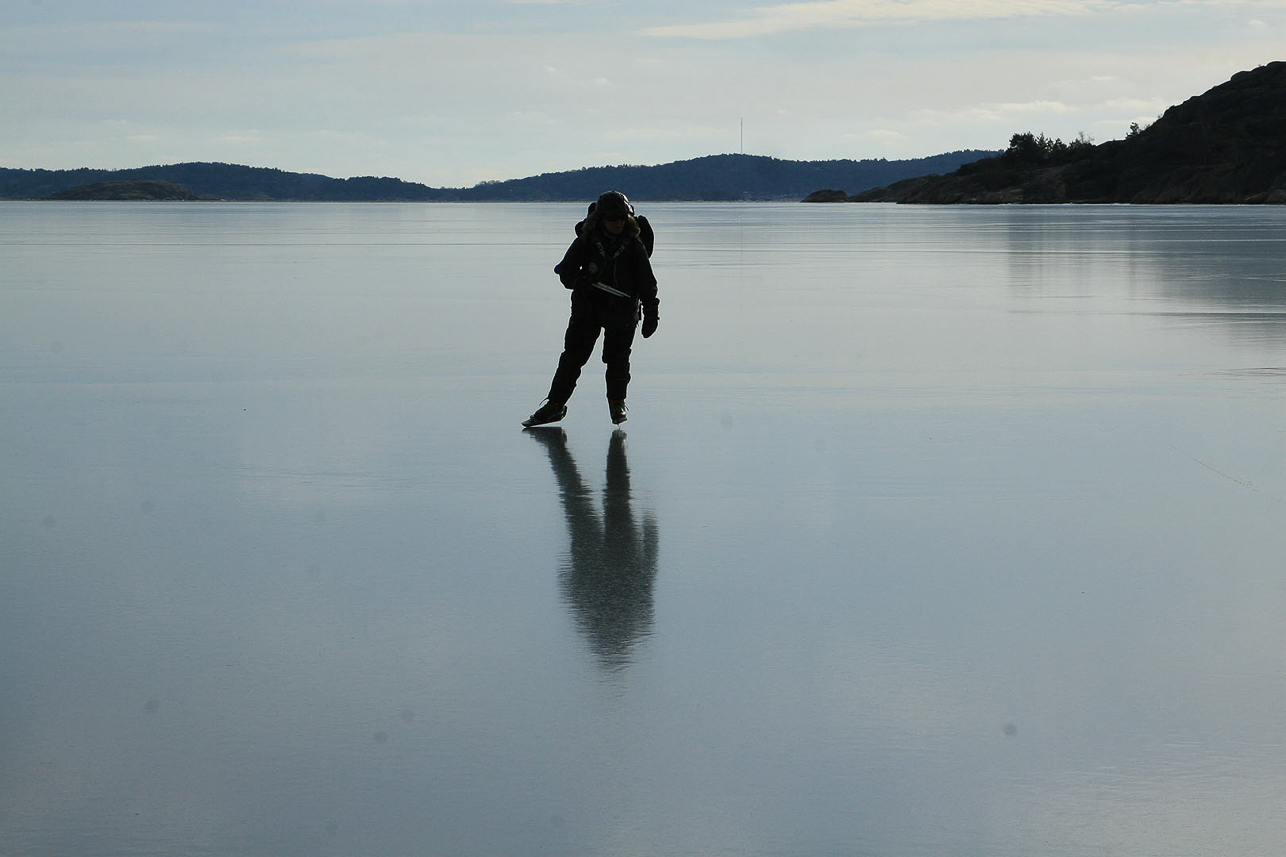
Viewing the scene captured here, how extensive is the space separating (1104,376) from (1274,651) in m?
6.79

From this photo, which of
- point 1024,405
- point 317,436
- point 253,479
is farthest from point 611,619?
point 1024,405

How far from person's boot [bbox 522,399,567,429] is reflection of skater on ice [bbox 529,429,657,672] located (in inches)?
51.2

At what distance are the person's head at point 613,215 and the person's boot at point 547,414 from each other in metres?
1.09

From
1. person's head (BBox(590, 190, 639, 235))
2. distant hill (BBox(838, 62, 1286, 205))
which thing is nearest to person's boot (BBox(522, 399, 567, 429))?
person's head (BBox(590, 190, 639, 235))

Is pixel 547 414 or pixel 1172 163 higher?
pixel 1172 163

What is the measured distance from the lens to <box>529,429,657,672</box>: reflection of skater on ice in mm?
4777

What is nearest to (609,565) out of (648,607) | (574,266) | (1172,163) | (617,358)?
(648,607)

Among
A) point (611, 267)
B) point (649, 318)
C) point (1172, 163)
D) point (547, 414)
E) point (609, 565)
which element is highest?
point (1172, 163)

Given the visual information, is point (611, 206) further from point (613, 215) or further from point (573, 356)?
point (573, 356)

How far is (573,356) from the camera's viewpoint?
9.52 meters

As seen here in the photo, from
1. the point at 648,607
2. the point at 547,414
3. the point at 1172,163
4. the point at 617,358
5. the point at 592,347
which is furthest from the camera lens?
the point at 1172,163

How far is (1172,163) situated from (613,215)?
161m

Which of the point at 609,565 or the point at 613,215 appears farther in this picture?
the point at 613,215

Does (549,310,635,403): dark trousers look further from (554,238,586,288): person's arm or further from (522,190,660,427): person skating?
(554,238,586,288): person's arm
